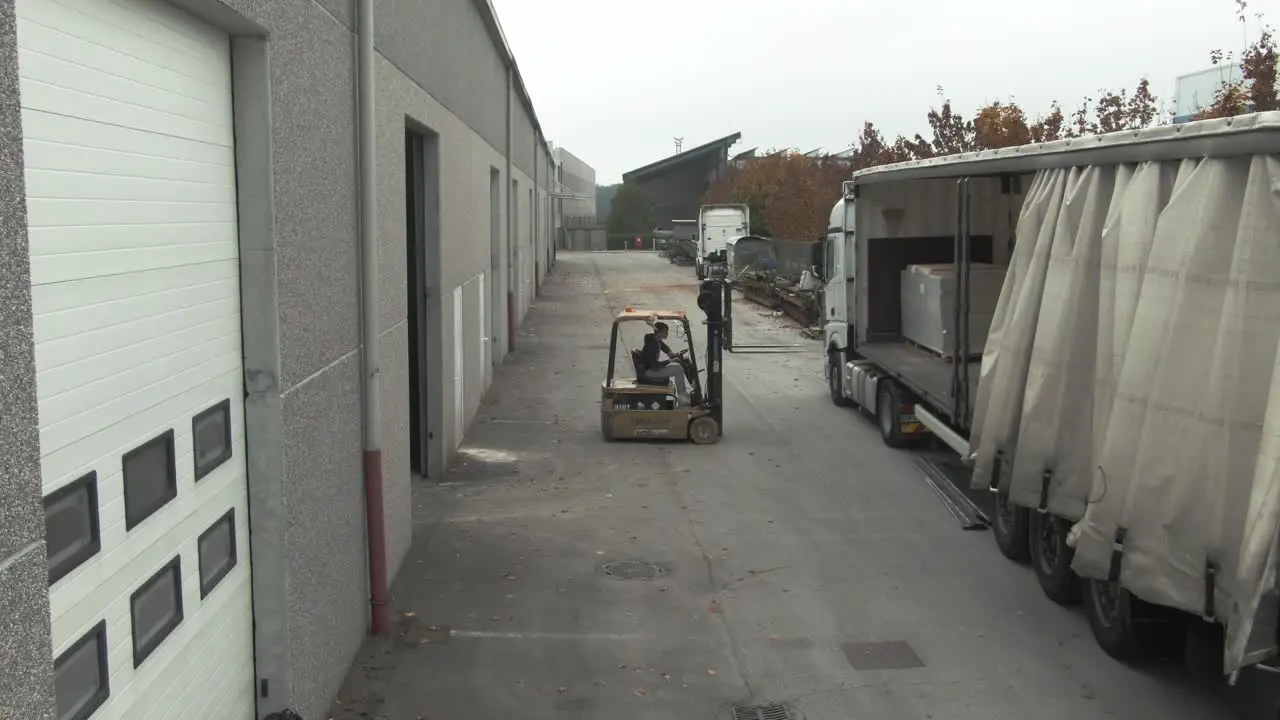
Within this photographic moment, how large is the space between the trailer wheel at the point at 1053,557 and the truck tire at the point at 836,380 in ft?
30.4

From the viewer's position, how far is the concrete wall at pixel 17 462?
9.57 ft

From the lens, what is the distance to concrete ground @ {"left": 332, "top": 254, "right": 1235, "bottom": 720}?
7.79 meters

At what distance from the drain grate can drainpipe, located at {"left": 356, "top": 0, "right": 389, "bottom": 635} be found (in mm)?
2840

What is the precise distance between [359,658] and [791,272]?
108 feet

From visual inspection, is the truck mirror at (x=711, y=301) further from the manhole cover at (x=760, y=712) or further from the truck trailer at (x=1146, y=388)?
the manhole cover at (x=760, y=712)

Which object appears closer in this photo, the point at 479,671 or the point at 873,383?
the point at 479,671

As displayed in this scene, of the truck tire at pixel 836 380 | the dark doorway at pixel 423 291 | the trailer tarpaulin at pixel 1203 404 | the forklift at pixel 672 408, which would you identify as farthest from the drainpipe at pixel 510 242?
the trailer tarpaulin at pixel 1203 404

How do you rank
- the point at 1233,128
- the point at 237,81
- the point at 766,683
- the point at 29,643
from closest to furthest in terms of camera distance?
the point at 29,643 → the point at 237,81 → the point at 1233,128 → the point at 766,683

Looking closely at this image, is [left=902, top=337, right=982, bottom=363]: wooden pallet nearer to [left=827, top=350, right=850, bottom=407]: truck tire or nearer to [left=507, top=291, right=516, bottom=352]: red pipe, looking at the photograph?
[left=827, top=350, right=850, bottom=407]: truck tire

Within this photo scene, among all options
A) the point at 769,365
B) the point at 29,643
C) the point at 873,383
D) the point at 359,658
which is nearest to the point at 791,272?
the point at 769,365

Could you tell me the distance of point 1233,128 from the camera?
6.52 m

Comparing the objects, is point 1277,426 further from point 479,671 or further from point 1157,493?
point 479,671

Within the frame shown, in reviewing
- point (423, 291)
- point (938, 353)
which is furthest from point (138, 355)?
point (938, 353)

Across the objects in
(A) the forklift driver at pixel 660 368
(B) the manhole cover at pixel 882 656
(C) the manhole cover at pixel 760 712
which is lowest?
(C) the manhole cover at pixel 760 712
